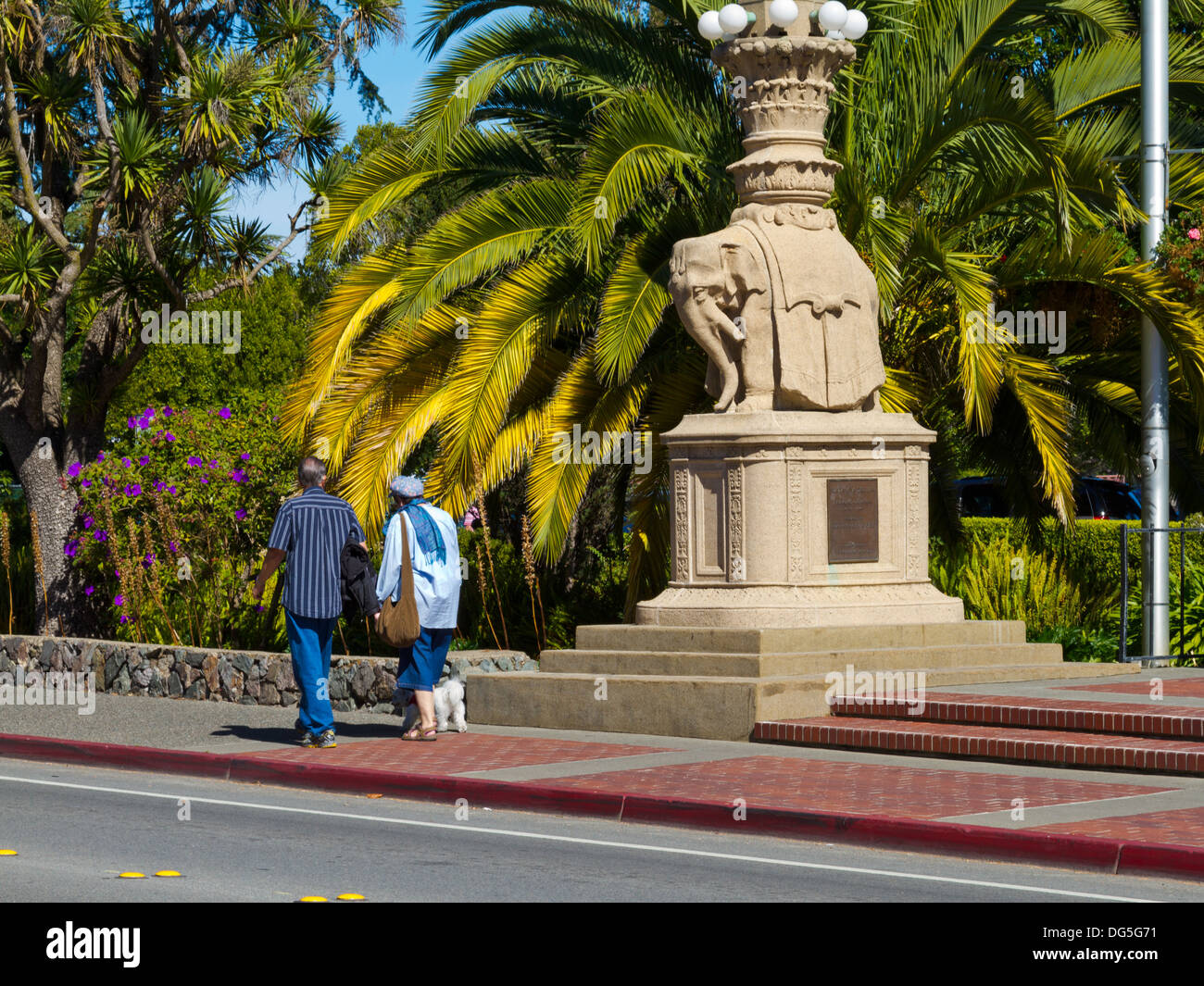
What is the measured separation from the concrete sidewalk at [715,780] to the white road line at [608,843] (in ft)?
1.90

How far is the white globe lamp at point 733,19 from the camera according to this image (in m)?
14.4

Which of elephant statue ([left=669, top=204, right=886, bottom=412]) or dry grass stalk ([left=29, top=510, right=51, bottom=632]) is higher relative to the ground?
elephant statue ([left=669, top=204, right=886, bottom=412])

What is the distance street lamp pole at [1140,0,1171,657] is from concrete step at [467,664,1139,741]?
1.88m

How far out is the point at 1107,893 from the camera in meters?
7.95

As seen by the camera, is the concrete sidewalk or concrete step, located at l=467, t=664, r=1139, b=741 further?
concrete step, located at l=467, t=664, r=1139, b=741

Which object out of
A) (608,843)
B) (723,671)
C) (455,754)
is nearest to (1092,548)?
(723,671)

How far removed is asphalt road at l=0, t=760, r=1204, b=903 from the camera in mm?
7902

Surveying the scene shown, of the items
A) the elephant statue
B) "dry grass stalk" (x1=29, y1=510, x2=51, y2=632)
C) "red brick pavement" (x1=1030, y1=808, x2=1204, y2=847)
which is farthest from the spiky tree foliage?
"red brick pavement" (x1=1030, y1=808, x2=1204, y2=847)

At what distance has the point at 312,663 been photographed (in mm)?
12523

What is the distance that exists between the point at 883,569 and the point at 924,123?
4243 mm

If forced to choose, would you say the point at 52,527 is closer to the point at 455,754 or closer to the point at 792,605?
the point at 455,754

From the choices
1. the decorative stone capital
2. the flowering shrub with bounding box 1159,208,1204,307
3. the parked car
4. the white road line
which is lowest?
the white road line

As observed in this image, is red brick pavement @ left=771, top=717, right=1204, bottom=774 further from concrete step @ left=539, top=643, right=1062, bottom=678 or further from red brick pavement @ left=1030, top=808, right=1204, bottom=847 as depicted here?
red brick pavement @ left=1030, top=808, right=1204, bottom=847

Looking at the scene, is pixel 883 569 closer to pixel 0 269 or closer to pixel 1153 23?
pixel 1153 23
